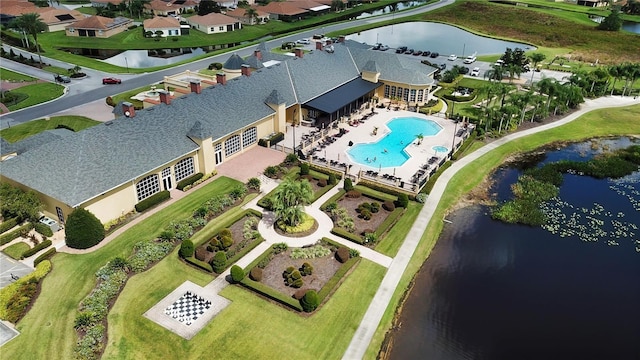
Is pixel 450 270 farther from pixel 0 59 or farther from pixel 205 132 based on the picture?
pixel 0 59

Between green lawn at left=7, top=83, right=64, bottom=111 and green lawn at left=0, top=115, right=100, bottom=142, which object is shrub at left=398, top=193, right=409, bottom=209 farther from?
green lawn at left=7, top=83, right=64, bottom=111

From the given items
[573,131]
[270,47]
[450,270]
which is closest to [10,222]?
[450,270]

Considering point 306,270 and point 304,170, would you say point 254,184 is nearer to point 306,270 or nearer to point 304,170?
point 304,170

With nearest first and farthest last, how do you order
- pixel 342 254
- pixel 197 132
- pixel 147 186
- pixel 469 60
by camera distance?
pixel 342 254 < pixel 147 186 < pixel 197 132 < pixel 469 60

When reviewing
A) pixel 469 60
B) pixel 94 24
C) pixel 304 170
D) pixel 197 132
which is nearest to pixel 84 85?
pixel 197 132

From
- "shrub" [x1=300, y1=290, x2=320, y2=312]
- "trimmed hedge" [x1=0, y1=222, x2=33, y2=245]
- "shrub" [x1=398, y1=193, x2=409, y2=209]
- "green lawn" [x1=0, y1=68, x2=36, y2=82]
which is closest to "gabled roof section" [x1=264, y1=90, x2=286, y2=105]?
"shrub" [x1=398, y1=193, x2=409, y2=209]

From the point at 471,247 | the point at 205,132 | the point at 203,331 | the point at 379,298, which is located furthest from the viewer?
the point at 205,132

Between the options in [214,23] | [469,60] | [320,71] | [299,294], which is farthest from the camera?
[214,23]
